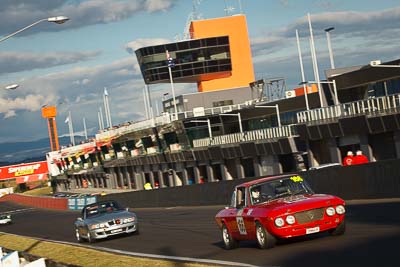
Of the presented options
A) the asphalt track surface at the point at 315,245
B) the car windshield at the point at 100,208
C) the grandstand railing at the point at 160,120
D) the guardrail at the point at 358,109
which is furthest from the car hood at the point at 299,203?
the grandstand railing at the point at 160,120

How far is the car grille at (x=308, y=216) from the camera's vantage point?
14777 mm

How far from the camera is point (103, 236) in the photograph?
25.5 meters

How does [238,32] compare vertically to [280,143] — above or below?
above

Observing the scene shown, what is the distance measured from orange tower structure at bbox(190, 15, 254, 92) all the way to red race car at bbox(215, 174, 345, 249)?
301 feet

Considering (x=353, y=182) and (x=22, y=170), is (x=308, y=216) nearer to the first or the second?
(x=353, y=182)

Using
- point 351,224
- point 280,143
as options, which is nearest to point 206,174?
point 280,143

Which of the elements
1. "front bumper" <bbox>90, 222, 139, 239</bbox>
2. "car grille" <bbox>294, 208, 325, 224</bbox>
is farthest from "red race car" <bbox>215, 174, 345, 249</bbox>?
"front bumper" <bbox>90, 222, 139, 239</bbox>

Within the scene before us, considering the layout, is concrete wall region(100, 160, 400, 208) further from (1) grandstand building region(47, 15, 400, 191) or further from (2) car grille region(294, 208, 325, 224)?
(1) grandstand building region(47, 15, 400, 191)

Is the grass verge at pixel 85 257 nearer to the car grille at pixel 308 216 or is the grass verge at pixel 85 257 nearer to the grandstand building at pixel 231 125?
the car grille at pixel 308 216

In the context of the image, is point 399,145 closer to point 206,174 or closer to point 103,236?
point 103,236

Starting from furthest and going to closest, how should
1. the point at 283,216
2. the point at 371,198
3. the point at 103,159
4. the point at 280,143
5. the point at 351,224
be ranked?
the point at 103,159
the point at 280,143
the point at 371,198
the point at 351,224
the point at 283,216

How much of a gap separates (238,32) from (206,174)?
36.4 m

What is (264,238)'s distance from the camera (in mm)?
15289

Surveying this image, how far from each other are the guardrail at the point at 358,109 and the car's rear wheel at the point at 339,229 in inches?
1302
